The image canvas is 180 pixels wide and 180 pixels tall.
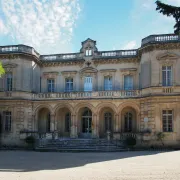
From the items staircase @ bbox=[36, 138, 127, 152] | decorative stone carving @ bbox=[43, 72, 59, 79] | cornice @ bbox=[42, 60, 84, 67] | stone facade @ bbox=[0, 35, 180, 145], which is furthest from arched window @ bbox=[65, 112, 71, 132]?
cornice @ bbox=[42, 60, 84, 67]

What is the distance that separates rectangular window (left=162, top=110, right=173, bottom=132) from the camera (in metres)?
22.9

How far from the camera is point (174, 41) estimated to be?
75.7ft

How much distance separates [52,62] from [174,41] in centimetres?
1229

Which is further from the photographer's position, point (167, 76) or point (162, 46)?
point (167, 76)

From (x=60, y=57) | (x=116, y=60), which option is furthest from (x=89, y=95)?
(x=60, y=57)

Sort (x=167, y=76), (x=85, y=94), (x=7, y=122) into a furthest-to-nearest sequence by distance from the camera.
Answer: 1. (x=7, y=122)
2. (x=85, y=94)
3. (x=167, y=76)

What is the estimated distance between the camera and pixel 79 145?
73.8 ft

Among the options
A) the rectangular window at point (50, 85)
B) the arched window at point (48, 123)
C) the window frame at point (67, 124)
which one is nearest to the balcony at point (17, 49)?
the rectangular window at point (50, 85)

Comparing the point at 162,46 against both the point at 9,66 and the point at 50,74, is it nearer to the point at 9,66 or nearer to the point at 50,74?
the point at 50,74

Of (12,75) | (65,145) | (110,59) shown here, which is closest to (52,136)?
(65,145)

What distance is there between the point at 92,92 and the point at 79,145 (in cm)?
550

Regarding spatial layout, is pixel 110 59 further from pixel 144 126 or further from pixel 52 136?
pixel 52 136

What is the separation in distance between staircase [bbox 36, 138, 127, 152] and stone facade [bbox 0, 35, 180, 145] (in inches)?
61.9

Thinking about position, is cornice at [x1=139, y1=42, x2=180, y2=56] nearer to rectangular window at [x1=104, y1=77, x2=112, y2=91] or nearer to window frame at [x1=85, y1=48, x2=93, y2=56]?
rectangular window at [x1=104, y1=77, x2=112, y2=91]
